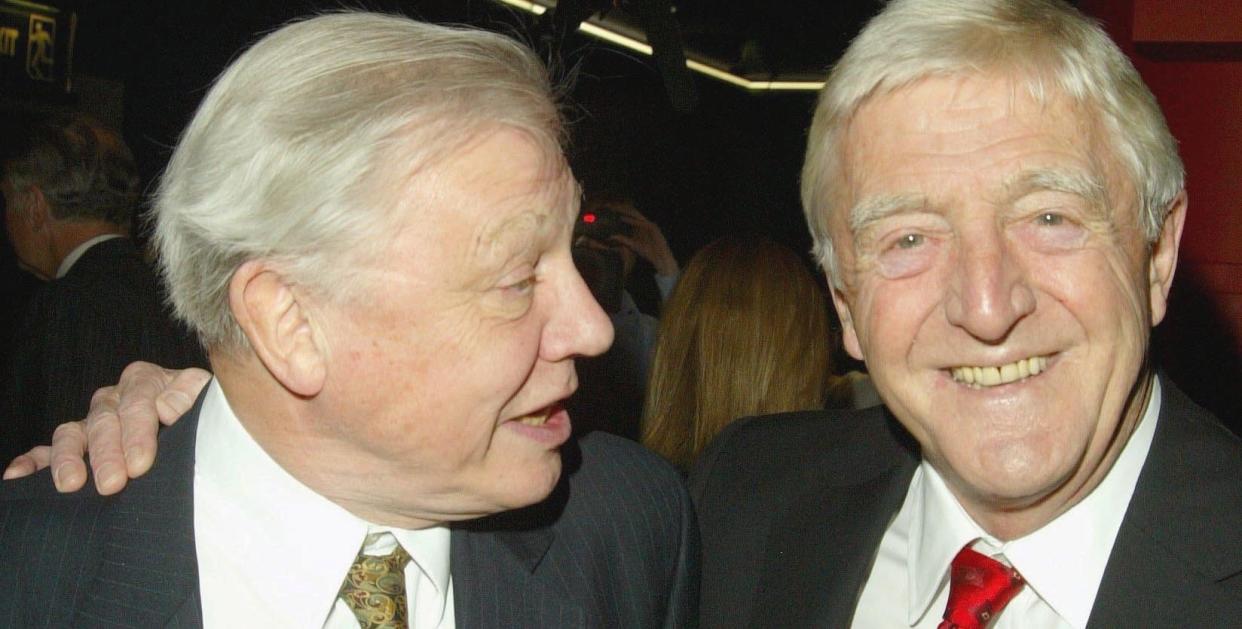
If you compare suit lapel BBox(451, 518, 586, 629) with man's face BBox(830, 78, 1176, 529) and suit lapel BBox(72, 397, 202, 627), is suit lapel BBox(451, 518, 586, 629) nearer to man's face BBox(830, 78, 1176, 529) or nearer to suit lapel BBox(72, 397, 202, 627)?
suit lapel BBox(72, 397, 202, 627)

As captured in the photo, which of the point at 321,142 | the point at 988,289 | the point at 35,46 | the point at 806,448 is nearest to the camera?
the point at 321,142

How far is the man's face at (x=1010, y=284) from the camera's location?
1602 mm

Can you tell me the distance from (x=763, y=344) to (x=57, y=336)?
7.06ft

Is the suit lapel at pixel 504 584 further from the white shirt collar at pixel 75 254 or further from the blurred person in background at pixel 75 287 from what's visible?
the white shirt collar at pixel 75 254

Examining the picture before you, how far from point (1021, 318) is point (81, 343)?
2.82m

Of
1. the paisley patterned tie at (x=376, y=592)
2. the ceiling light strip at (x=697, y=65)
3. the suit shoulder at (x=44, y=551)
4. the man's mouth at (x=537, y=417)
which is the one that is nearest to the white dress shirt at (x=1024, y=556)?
the man's mouth at (x=537, y=417)

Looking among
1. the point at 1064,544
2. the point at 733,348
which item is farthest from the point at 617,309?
the point at 1064,544

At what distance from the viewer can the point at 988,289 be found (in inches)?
62.0

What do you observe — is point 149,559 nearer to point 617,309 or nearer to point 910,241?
point 910,241

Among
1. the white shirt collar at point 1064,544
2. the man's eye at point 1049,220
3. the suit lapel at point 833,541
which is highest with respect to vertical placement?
the man's eye at point 1049,220

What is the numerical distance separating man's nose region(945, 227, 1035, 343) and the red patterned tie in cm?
39

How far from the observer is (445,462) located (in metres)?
1.55

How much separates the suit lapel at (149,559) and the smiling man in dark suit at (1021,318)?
0.99m

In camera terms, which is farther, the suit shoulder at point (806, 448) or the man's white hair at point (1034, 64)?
the suit shoulder at point (806, 448)
